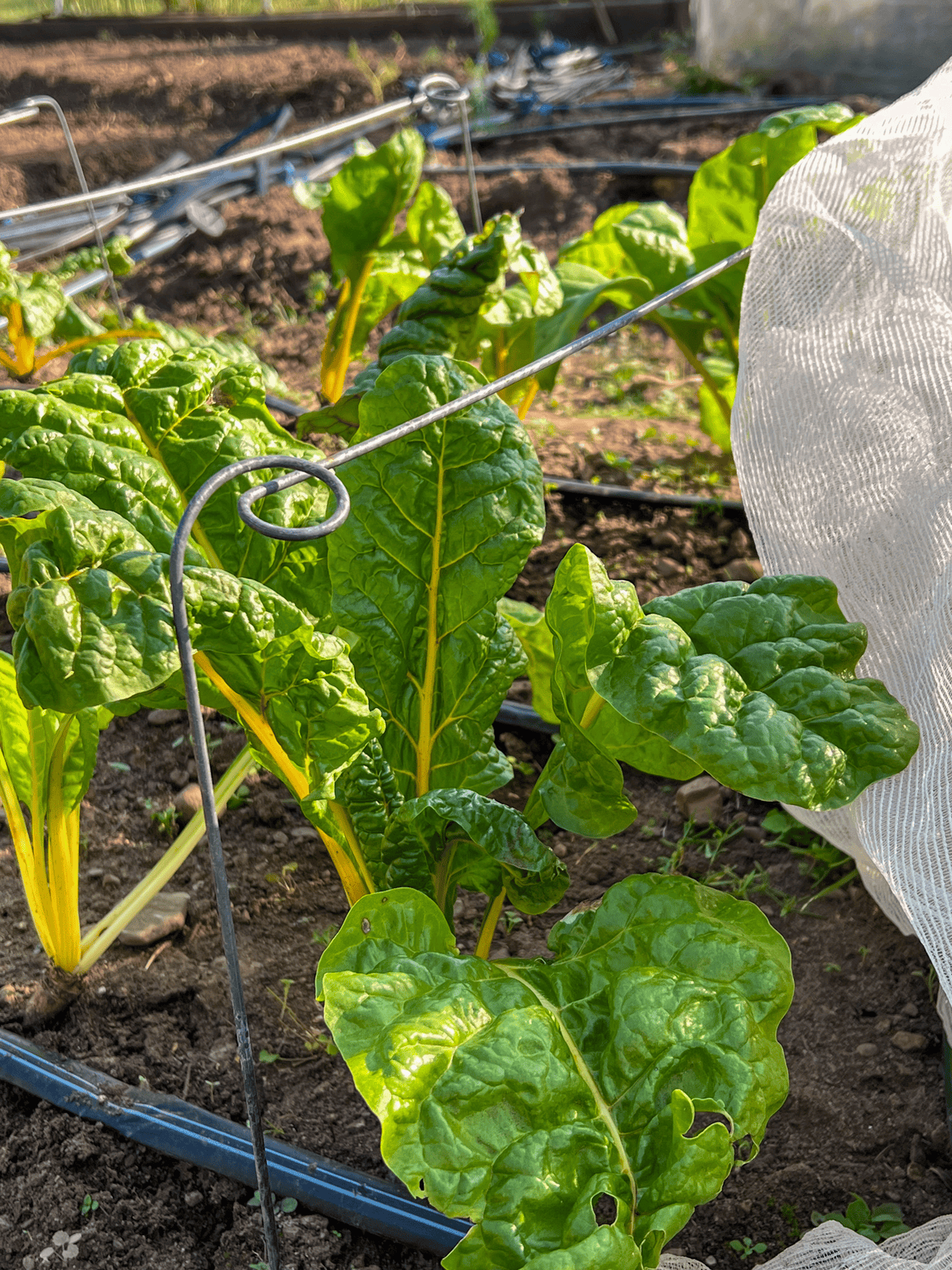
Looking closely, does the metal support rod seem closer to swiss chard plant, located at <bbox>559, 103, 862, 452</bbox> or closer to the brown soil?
the brown soil

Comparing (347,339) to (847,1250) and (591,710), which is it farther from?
(847,1250)

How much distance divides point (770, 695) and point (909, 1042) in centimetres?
60

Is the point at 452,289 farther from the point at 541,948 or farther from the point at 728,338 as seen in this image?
the point at 541,948

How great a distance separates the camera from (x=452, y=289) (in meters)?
1.92

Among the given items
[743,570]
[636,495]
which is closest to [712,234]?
[636,495]

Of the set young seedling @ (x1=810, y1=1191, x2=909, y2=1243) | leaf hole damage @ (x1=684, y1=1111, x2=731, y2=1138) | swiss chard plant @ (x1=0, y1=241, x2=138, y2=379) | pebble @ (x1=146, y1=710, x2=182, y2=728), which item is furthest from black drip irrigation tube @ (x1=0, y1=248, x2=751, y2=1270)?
swiss chard plant @ (x1=0, y1=241, x2=138, y2=379)

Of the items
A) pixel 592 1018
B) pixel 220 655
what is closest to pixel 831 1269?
pixel 592 1018

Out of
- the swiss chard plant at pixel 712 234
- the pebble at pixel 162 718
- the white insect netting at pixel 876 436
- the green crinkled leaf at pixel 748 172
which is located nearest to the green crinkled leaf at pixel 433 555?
the white insect netting at pixel 876 436

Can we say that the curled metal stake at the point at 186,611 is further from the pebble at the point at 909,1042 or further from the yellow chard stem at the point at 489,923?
the pebble at the point at 909,1042

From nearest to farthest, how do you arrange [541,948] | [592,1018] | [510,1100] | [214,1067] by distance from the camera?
[510,1100]
[592,1018]
[214,1067]
[541,948]

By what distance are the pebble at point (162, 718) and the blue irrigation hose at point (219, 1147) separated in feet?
2.33

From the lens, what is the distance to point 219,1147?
1309 mm

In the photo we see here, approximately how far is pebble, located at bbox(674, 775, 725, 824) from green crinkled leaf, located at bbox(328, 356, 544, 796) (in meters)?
0.46

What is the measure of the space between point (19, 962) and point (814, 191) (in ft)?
5.02
